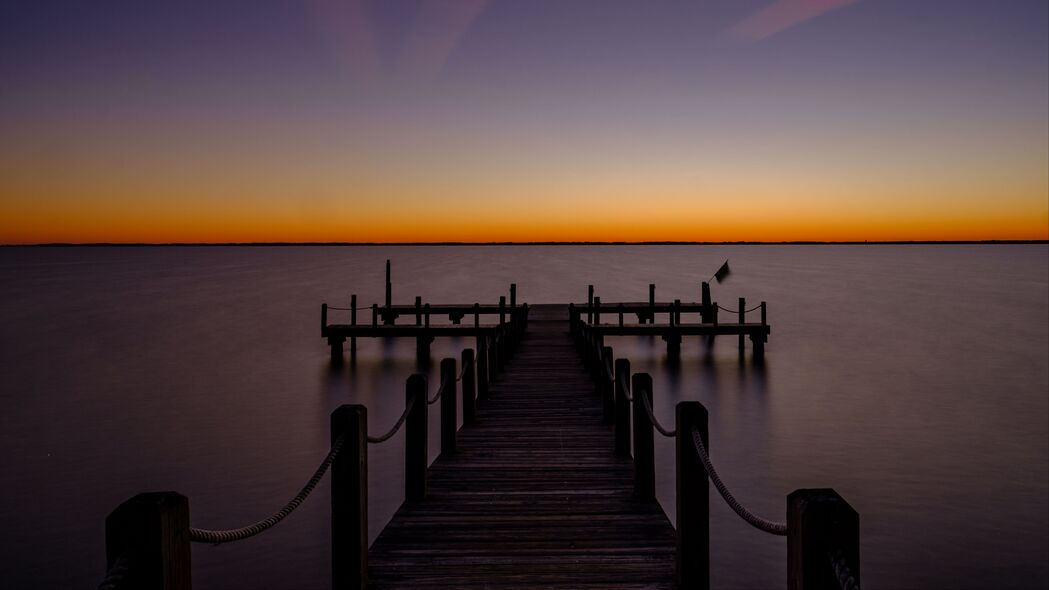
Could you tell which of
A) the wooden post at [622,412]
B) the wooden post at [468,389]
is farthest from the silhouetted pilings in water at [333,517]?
the wooden post at [622,412]

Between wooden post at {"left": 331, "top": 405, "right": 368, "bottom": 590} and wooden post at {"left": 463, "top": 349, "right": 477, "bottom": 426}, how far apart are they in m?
5.80

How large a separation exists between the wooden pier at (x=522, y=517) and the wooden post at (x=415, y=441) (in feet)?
0.04

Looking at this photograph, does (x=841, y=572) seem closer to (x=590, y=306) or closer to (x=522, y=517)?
(x=522, y=517)

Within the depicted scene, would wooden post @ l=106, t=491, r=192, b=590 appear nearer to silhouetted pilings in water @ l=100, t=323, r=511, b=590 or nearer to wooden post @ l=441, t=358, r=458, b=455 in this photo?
silhouetted pilings in water @ l=100, t=323, r=511, b=590

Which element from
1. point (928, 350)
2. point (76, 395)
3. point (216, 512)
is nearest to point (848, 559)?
point (216, 512)

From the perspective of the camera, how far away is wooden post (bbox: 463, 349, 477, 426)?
10.9m

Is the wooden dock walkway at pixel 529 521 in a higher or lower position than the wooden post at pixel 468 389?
lower

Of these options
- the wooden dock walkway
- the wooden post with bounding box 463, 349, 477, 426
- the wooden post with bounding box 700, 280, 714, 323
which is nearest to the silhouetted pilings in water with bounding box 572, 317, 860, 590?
the wooden dock walkway

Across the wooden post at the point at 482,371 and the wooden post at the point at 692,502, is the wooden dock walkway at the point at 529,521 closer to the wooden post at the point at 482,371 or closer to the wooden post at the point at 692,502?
the wooden post at the point at 692,502

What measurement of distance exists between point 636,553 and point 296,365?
26349 mm

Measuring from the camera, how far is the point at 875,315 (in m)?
49.7

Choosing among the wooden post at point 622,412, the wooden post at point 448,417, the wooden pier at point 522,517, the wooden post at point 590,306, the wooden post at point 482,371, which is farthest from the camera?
the wooden post at point 590,306

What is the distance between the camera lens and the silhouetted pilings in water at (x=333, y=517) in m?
2.93

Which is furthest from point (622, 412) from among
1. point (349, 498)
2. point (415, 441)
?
point (349, 498)
